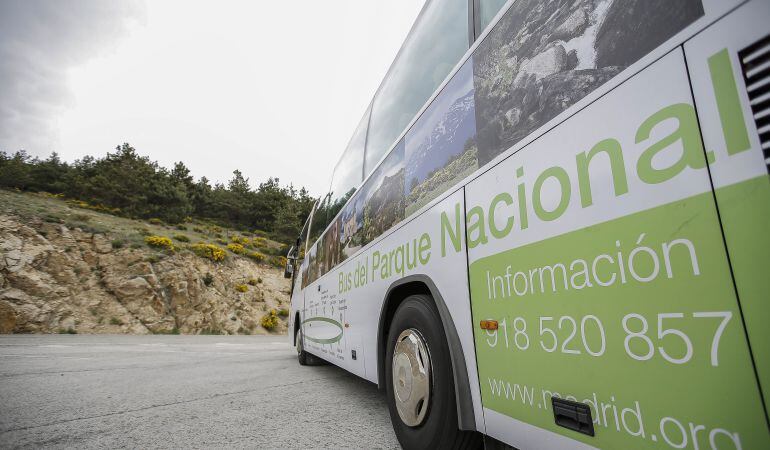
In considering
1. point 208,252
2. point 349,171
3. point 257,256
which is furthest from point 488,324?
point 257,256

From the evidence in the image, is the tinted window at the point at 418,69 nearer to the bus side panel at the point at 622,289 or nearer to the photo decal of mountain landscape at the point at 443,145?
the photo decal of mountain landscape at the point at 443,145

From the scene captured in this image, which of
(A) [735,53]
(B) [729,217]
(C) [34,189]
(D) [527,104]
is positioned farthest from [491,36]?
(C) [34,189]

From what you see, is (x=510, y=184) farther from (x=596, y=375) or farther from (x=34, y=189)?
(x=34, y=189)

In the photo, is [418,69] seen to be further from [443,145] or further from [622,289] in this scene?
[622,289]

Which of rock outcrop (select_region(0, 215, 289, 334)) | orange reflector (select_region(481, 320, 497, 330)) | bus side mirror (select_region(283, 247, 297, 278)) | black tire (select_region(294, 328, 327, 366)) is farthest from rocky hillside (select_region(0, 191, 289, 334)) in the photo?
orange reflector (select_region(481, 320, 497, 330))

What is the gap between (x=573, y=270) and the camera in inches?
46.3

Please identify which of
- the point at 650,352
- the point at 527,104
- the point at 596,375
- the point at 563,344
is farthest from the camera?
the point at 527,104

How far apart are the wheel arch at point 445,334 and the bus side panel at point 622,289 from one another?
6.1 inches

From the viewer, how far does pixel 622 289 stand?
3.33 feet

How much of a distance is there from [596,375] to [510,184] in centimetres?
79

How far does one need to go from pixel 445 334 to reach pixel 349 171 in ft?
9.60

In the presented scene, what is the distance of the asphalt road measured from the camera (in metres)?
2.46

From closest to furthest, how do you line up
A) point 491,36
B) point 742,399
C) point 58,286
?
point 742,399, point 491,36, point 58,286

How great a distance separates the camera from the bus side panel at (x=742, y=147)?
2.43 ft
